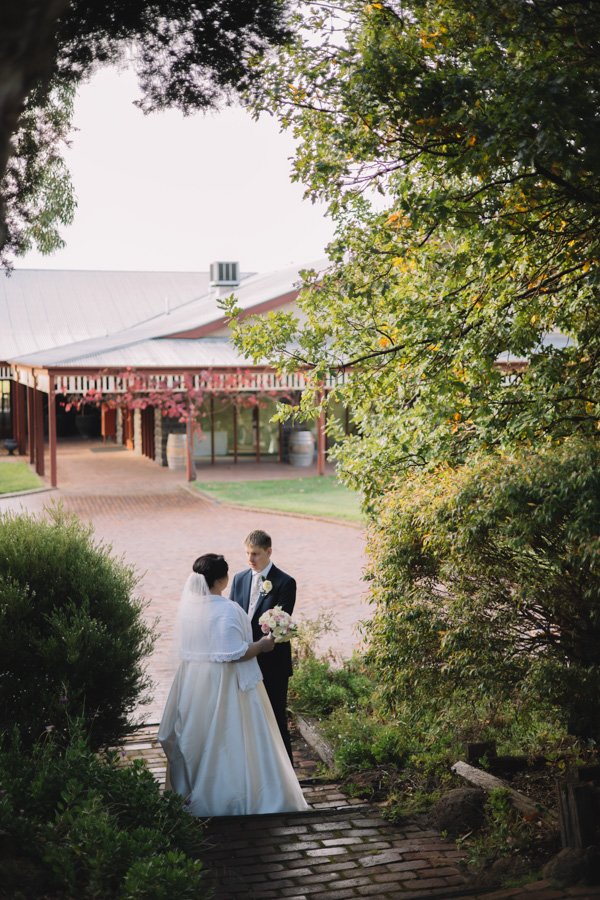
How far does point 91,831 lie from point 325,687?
14.3 feet

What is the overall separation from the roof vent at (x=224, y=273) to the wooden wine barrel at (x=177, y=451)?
410 inches

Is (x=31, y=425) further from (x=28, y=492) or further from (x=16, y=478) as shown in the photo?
(x=28, y=492)

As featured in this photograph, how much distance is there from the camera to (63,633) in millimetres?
5344

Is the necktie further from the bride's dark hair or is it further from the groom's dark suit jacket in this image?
the bride's dark hair

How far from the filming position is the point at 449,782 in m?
5.86

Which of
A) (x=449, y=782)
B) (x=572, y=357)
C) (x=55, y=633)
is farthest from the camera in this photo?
(x=572, y=357)

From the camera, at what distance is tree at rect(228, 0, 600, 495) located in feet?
16.4

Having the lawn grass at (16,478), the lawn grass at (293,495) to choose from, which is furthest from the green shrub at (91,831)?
the lawn grass at (16,478)

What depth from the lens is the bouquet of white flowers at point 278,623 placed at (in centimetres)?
572

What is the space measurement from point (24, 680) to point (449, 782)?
2901mm

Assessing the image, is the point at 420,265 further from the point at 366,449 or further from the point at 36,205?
the point at 36,205

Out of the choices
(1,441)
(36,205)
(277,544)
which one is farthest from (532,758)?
(1,441)

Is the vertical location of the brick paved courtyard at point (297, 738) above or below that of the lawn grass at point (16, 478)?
below

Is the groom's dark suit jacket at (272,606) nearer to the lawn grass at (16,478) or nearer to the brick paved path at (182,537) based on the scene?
the brick paved path at (182,537)
